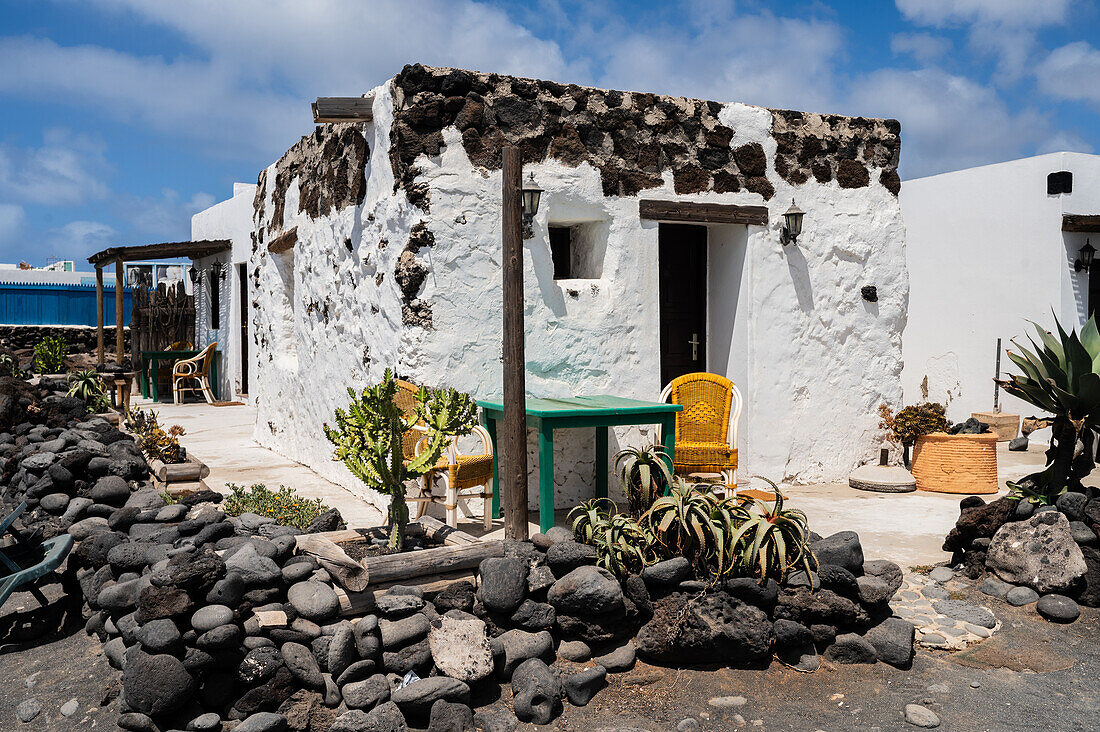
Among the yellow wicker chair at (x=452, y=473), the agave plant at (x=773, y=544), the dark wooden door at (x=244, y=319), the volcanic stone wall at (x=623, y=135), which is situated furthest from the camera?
the dark wooden door at (x=244, y=319)

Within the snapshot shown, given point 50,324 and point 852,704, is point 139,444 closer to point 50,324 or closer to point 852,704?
point 852,704

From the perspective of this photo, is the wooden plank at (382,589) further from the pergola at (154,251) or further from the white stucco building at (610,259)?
the pergola at (154,251)

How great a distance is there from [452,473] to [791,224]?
344 cm

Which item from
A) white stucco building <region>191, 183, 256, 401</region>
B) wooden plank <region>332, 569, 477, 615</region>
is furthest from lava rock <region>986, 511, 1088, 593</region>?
white stucco building <region>191, 183, 256, 401</region>

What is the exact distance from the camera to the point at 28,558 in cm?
484

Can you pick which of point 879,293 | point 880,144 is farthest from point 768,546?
point 880,144

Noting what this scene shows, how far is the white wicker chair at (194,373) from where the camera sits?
1286 cm

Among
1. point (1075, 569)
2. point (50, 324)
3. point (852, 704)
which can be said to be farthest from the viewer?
point (50, 324)

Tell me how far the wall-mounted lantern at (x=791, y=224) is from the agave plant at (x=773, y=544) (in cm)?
318

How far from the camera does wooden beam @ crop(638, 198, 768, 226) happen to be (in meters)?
6.35

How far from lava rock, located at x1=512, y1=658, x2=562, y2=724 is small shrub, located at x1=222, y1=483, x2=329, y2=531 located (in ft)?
5.78

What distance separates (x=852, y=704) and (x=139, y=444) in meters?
5.83

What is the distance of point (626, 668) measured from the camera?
383cm

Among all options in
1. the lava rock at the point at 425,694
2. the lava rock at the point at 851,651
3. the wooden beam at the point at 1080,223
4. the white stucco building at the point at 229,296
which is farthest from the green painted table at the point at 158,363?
the wooden beam at the point at 1080,223
